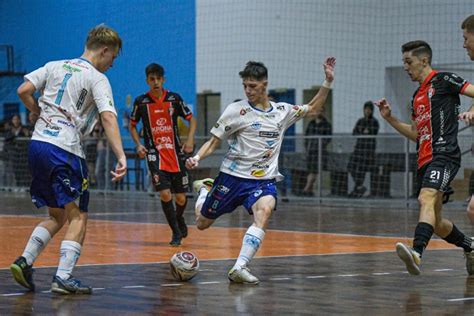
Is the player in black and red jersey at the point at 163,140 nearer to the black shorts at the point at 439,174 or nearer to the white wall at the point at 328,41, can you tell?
the black shorts at the point at 439,174

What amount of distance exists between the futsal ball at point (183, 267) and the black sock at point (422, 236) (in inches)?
75.4

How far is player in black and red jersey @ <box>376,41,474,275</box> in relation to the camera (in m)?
9.26

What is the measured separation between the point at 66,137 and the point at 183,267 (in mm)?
1642

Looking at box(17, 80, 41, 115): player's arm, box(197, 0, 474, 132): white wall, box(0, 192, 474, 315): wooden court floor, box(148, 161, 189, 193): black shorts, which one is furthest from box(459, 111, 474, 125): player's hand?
box(197, 0, 474, 132): white wall

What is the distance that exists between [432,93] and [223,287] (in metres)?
2.51

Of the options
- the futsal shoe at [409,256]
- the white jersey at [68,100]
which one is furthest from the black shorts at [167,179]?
the futsal shoe at [409,256]

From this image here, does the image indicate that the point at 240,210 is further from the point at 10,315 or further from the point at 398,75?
the point at 10,315

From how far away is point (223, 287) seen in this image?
29.5ft

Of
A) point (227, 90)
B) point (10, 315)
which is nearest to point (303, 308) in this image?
point (10, 315)

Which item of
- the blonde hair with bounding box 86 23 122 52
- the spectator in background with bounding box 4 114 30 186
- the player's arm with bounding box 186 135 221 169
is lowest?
the spectator in background with bounding box 4 114 30 186

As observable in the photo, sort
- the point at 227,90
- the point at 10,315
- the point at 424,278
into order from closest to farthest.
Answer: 1. the point at 10,315
2. the point at 424,278
3. the point at 227,90

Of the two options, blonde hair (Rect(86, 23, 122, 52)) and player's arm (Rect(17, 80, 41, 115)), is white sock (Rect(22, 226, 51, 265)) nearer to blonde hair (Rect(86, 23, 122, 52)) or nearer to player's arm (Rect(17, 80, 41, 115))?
player's arm (Rect(17, 80, 41, 115))

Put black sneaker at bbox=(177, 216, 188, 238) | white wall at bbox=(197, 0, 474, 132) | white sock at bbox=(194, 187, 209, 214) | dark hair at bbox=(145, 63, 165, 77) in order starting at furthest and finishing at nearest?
white wall at bbox=(197, 0, 474, 132)
black sneaker at bbox=(177, 216, 188, 238)
dark hair at bbox=(145, 63, 165, 77)
white sock at bbox=(194, 187, 209, 214)

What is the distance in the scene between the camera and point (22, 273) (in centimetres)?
841
